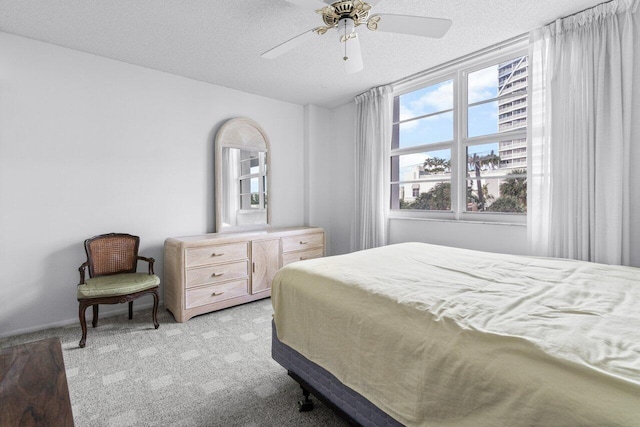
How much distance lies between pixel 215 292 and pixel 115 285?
891 millimetres

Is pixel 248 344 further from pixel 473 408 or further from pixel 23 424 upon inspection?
pixel 473 408

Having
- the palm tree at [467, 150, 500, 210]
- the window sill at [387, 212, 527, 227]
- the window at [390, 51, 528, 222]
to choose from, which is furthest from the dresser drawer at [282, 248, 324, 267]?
the palm tree at [467, 150, 500, 210]

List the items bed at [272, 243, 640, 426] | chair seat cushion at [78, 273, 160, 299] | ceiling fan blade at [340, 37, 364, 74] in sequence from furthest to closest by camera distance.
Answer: chair seat cushion at [78, 273, 160, 299] → ceiling fan blade at [340, 37, 364, 74] → bed at [272, 243, 640, 426]

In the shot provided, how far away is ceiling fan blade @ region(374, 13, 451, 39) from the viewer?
5.86 ft

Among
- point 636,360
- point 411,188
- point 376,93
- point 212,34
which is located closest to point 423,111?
point 376,93

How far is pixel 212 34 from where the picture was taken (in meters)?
2.55

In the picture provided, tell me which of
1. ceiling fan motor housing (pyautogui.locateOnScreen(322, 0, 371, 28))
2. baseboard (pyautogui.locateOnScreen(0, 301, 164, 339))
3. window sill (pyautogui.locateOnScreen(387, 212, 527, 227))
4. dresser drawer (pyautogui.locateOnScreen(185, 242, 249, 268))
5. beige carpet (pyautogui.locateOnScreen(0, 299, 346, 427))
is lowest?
beige carpet (pyautogui.locateOnScreen(0, 299, 346, 427))

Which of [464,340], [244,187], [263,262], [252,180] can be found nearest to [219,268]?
Result: [263,262]

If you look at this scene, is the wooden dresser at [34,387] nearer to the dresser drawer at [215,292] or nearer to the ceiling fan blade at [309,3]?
the dresser drawer at [215,292]

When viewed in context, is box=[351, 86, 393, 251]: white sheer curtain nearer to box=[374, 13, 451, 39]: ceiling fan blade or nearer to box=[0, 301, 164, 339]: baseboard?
box=[374, 13, 451, 39]: ceiling fan blade

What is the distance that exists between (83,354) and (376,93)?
12.9ft

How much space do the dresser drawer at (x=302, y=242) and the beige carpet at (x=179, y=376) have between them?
1018mm

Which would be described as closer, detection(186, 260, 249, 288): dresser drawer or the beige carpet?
the beige carpet

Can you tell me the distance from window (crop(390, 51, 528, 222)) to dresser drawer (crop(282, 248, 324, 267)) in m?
1.14
